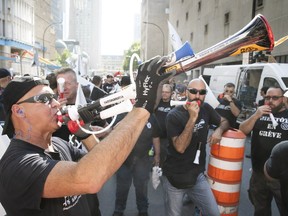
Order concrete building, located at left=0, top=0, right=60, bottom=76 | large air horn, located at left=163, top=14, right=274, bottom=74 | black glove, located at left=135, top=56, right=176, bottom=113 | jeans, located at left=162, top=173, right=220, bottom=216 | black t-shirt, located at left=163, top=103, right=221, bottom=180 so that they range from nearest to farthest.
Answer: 1. black glove, located at left=135, top=56, right=176, bottom=113
2. large air horn, located at left=163, top=14, right=274, bottom=74
3. jeans, located at left=162, top=173, right=220, bottom=216
4. black t-shirt, located at left=163, top=103, right=221, bottom=180
5. concrete building, located at left=0, top=0, right=60, bottom=76

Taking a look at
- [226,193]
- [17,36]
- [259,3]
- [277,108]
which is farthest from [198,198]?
[17,36]

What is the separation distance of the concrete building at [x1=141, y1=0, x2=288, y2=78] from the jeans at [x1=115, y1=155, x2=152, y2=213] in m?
12.4

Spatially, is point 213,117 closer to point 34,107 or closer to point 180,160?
point 180,160

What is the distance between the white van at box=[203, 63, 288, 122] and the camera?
8.56 m

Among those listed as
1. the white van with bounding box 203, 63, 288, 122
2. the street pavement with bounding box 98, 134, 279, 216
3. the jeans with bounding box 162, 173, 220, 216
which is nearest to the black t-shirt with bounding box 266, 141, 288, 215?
the jeans with bounding box 162, 173, 220, 216

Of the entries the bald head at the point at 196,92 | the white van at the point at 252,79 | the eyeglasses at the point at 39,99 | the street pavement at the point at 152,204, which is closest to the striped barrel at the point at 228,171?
the bald head at the point at 196,92

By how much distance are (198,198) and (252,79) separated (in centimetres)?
735

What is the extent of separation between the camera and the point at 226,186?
363 centimetres

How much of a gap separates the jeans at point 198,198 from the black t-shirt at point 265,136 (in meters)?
0.94

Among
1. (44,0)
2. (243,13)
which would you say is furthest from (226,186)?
(44,0)

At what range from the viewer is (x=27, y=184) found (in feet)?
4.73

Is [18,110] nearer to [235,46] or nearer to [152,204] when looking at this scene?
[235,46]

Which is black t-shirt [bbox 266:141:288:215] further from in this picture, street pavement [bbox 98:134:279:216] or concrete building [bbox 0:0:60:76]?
concrete building [bbox 0:0:60:76]

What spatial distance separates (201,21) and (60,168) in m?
27.7
